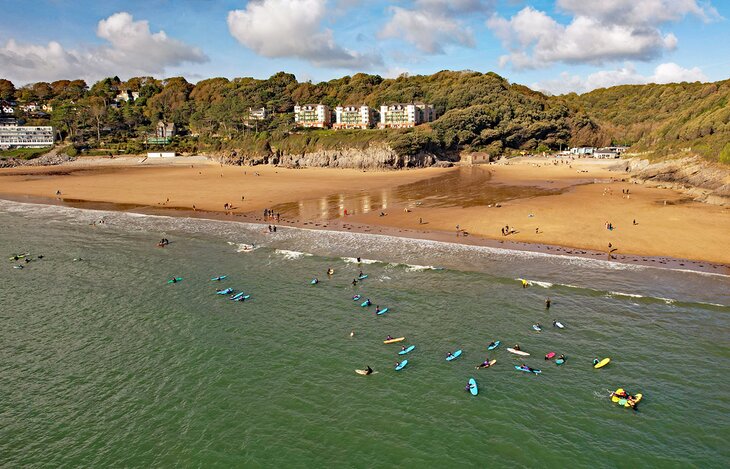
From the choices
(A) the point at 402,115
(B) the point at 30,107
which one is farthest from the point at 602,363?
(B) the point at 30,107

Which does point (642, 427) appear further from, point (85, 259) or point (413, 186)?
point (413, 186)

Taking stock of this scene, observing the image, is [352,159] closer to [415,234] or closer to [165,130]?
[415,234]

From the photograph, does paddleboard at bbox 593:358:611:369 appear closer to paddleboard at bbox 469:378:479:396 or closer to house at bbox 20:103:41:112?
paddleboard at bbox 469:378:479:396

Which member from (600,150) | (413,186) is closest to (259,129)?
(413,186)

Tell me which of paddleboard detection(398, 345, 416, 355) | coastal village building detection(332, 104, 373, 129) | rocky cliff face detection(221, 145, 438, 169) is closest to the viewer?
paddleboard detection(398, 345, 416, 355)

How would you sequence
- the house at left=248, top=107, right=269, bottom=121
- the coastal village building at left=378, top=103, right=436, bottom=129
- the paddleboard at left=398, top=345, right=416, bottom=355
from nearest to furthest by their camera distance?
the paddleboard at left=398, top=345, right=416, bottom=355 → the coastal village building at left=378, top=103, right=436, bottom=129 → the house at left=248, top=107, right=269, bottom=121

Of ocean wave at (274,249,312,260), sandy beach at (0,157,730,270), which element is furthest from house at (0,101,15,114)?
ocean wave at (274,249,312,260)
